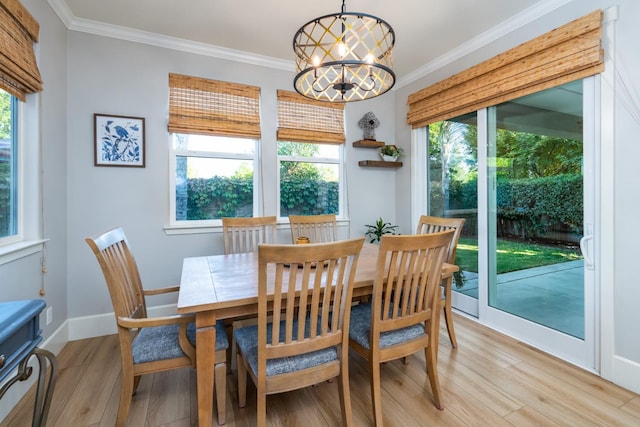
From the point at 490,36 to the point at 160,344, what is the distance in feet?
11.4

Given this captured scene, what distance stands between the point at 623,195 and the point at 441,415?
70.8 inches

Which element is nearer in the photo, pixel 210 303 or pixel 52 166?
pixel 210 303

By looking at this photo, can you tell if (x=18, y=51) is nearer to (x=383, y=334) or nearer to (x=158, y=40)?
(x=158, y=40)

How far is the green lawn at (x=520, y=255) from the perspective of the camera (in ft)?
7.74

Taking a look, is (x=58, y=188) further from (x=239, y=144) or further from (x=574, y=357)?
(x=574, y=357)

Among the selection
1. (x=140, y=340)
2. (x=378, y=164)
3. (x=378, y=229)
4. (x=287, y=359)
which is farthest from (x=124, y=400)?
(x=378, y=164)

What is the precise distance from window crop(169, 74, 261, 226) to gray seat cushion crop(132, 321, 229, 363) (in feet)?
4.94

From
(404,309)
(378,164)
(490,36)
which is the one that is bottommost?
(404,309)

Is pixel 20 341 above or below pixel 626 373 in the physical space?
above

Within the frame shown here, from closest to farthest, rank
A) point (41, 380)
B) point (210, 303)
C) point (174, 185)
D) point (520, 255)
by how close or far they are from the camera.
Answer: point (41, 380)
point (210, 303)
point (520, 255)
point (174, 185)

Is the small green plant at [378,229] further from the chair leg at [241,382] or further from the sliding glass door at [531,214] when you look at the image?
the chair leg at [241,382]

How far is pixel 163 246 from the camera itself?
113 inches

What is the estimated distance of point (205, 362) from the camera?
1.38m

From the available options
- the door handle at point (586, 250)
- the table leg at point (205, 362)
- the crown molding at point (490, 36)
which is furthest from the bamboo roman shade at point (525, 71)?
the table leg at point (205, 362)
